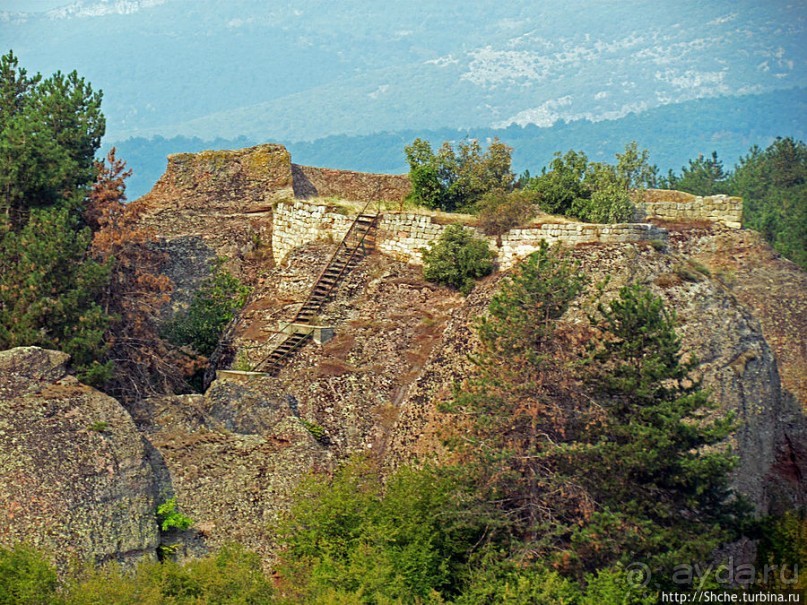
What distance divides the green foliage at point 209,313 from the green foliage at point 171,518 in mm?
11634

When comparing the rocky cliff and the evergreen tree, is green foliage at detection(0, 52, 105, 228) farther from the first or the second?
the evergreen tree

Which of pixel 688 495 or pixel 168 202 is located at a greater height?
pixel 168 202

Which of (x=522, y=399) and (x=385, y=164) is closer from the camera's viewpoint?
(x=522, y=399)

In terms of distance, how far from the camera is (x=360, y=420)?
46.6 meters

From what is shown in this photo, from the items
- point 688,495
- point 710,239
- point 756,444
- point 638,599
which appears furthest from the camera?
point 710,239

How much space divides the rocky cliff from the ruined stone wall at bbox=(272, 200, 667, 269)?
0.11 metres

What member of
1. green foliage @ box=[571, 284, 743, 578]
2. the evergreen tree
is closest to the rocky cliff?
green foliage @ box=[571, 284, 743, 578]

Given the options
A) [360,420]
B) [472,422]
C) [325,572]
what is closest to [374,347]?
[360,420]

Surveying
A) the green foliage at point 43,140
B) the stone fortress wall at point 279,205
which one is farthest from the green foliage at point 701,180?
the green foliage at point 43,140

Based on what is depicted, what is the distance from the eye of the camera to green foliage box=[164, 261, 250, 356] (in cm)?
5216

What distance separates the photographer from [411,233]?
173 ft

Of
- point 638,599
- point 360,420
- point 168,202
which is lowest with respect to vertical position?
point 638,599

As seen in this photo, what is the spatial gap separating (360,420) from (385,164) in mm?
132545

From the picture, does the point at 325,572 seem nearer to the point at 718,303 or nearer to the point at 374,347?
the point at 374,347
